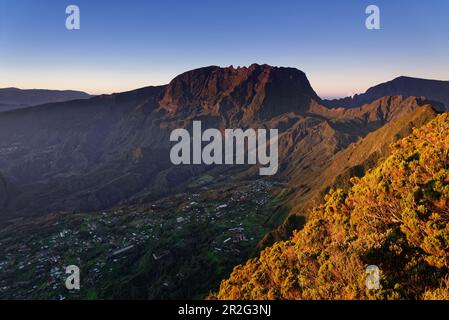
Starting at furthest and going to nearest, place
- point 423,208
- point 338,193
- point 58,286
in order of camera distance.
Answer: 1. point 58,286
2. point 338,193
3. point 423,208

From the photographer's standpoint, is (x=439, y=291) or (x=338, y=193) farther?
(x=338, y=193)

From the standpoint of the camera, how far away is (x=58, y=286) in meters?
175

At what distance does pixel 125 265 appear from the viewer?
19150 cm

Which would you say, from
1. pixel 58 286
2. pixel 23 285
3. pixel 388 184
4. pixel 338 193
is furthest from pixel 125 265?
pixel 388 184

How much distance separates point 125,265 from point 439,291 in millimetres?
195782

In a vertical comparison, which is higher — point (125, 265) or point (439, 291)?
point (439, 291)

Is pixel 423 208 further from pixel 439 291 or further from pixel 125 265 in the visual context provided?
pixel 125 265

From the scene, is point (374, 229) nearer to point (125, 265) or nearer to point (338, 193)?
point (338, 193)

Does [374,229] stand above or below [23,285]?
above
